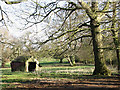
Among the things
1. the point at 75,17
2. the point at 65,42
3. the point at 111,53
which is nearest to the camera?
the point at 65,42

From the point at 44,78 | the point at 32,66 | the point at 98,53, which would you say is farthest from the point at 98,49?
the point at 32,66

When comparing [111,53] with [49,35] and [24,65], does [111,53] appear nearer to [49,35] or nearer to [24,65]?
[49,35]

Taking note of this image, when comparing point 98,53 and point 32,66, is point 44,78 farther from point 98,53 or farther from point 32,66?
point 32,66

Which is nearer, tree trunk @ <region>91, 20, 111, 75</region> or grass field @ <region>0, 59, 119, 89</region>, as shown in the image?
grass field @ <region>0, 59, 119, 89</region>

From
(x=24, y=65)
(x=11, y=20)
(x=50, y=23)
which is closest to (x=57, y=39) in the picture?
(x=50, y=23)

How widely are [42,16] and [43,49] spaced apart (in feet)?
6.68

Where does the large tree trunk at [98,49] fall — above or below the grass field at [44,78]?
above

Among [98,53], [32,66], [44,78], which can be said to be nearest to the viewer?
[98,53]

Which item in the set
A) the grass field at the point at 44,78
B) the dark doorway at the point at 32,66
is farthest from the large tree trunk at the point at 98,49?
the dark doorway at the point at 32,66

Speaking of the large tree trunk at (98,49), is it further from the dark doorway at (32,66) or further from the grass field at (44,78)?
the dark doorway at (32,66)

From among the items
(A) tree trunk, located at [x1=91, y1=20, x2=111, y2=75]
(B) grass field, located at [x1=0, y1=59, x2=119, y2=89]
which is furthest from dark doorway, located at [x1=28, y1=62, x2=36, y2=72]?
(A) tree trunk, located at [x1=91, y1=20, x2=111, y2=75]

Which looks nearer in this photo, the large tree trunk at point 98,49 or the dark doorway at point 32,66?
the large tree trunk at point 98,49

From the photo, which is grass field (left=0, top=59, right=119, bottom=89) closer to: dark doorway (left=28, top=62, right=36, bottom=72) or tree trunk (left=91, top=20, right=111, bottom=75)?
tree trunk (left=91, top=20, right=111, bottom=75)

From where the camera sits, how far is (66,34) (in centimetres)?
948
